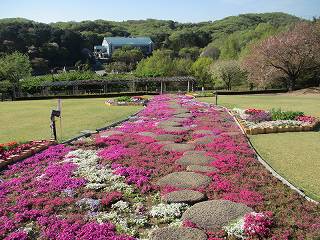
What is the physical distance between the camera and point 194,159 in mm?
16625

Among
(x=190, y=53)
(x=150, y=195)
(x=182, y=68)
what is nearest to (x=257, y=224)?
(x=150, y=195)

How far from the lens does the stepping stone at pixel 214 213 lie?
10094mm

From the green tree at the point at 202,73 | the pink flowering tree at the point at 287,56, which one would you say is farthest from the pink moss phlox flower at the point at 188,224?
the green tree at the point at 202,73

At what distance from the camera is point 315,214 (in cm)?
1058

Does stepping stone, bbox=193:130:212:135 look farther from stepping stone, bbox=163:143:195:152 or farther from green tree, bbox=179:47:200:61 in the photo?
green tree, bbox=179:47:200:61

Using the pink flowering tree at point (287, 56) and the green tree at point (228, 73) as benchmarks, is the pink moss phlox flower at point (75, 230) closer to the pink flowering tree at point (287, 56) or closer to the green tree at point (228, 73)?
the pink flowering tree at point (287, 56)

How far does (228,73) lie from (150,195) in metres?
64.8

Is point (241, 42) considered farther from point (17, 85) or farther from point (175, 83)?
point (17, 85)

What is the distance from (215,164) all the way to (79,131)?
11277 mm

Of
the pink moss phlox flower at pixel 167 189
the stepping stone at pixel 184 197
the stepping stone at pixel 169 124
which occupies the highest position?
the stepping stone at pixel 184 197

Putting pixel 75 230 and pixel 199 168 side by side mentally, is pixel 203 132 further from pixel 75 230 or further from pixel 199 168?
pixel 75 230

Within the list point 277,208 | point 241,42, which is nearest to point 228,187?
point 277,208

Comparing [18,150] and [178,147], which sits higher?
[18,150]

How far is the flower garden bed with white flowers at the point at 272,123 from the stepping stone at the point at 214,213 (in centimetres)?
1256
